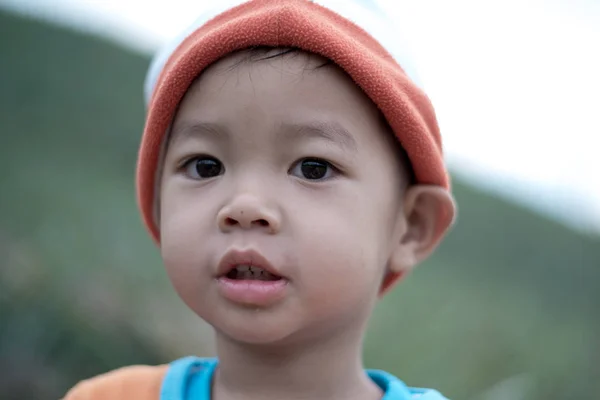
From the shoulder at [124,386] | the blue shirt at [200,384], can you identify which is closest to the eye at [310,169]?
the blue shirt at [200,384]

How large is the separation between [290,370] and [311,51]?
785mm

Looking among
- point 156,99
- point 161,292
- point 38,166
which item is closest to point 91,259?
point 161,292

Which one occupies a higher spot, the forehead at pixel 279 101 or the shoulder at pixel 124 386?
the forehead at pixel 279 101

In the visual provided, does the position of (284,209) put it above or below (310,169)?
below

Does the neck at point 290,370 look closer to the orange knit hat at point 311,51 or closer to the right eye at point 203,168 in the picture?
the right eye at point 203,168

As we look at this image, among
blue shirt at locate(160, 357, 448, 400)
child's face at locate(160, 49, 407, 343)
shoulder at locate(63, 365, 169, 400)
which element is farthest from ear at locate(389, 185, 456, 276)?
shoulder at locate(63, 365, 169, 400)

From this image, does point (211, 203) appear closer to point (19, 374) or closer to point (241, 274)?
point (241, 274)

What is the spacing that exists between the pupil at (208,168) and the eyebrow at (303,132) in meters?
0.07

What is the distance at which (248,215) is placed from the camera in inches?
60.1

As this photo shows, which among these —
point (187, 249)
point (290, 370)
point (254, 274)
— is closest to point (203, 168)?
point (187, 249)


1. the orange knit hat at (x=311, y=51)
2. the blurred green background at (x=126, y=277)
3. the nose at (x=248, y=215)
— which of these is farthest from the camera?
the blurred green background at (x=126, y=277)

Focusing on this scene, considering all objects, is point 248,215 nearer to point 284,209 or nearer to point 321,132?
point 284,209

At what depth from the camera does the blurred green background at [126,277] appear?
2.94m

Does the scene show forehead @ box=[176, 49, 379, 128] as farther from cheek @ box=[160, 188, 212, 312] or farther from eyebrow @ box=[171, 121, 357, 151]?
cheek @ box=[160, 188, 212, 312]
